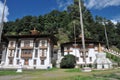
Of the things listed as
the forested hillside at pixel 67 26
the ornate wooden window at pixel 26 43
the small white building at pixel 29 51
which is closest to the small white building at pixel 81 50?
the small white building at pixel 29 51

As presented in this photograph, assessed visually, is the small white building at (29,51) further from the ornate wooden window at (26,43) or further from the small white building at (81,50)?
the small white building at (81,50)

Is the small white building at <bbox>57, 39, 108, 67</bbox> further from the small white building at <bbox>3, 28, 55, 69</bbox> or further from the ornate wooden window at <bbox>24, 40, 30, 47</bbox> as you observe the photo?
the ornate wooden window at <bbox>24, 40, 30, 47</bbox>

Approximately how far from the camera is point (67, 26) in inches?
3438

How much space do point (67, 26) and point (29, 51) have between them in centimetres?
3597

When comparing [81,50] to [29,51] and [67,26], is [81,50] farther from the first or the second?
[67,26]

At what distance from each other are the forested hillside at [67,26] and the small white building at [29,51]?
79.6 feet

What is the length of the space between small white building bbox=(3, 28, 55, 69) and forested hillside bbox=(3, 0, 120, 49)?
24261 mm

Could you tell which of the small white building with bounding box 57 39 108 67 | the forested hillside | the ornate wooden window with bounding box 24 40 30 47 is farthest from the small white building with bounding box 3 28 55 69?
the forested hillside

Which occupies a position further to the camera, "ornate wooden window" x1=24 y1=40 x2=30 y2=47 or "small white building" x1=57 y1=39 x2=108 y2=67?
"small white building" x1=57 y1=39 x2=108 y2=67

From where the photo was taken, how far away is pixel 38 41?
56.4 metres

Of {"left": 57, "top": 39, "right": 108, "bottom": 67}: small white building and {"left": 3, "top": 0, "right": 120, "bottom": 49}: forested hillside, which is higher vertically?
{"left": 3, "top": 0, "right": 120, "bottom": 49}: forested hillside

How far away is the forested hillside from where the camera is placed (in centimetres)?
8338

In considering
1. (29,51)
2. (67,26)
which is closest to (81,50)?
(29,51)

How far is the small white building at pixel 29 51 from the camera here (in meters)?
54.1
